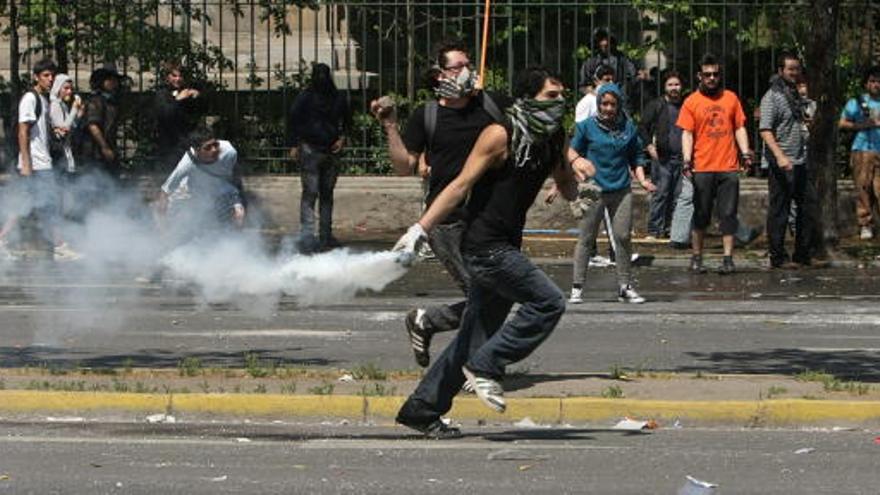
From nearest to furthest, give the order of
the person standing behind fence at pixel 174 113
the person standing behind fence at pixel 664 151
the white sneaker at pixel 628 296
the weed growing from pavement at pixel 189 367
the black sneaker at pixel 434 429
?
the black sneaker at pixel 434 429 → the weed growing from pavement at pixel 189 367 → the white sneaker at pixel 628 296 → the person standing behind fence at pixel 174 113 → the person standing behind fence at pixel 664 151

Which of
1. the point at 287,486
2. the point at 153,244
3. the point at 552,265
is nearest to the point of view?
the point at 287,486

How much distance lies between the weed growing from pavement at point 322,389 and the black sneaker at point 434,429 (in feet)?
2.65

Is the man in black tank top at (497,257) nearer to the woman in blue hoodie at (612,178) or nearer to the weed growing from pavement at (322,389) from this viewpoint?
the weed growing from pavement at (322,389)

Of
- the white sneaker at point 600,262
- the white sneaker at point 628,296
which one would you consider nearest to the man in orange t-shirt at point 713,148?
the white sneaker at point 600,262

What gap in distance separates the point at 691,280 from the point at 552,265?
1595 mm

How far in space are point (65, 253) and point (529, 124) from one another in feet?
26.9

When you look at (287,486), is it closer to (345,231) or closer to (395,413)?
(395,413)

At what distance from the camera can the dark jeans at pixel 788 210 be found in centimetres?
1828

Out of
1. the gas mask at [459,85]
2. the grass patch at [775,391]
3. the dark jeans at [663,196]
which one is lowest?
the grass patch at [775,391]

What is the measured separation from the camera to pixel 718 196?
1775 centimetres

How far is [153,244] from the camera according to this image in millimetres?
14469

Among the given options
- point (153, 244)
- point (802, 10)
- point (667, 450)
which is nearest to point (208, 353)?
point (153, 244)

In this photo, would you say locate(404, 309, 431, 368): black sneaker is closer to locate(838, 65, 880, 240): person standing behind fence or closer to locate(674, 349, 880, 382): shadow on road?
locate(674, 349, 880, 382): shadow on road

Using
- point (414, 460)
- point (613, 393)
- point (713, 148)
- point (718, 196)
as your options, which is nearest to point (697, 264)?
point (718, 196)
